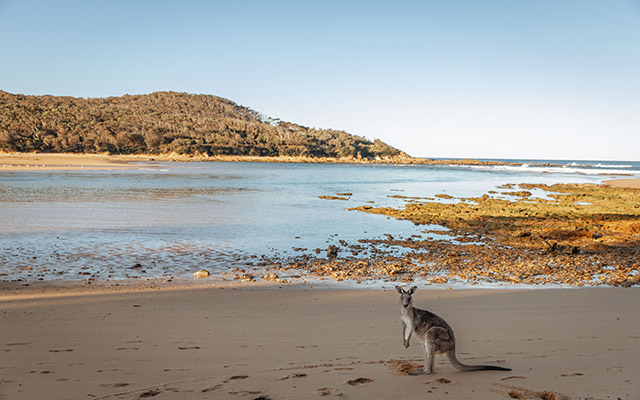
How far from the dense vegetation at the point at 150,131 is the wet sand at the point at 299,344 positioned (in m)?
105

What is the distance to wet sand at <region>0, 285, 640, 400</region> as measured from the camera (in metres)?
→ 4.10

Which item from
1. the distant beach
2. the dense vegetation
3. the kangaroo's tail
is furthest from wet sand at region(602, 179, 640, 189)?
the dense vegetation

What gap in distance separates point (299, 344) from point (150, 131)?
132897mm

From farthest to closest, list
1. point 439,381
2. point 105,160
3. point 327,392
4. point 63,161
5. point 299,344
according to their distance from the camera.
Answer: point 105,160, point 63,161, point 299,344, point 439,381, point 327,392

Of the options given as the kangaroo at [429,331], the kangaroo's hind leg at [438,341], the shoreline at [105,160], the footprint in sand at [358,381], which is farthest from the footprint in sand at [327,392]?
the shoreline at [105,160]

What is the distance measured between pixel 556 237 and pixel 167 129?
443ft

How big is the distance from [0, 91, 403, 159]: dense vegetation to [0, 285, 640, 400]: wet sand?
345 feet

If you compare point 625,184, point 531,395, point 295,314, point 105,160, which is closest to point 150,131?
point 105,160

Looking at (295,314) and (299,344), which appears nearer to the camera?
(299,344)

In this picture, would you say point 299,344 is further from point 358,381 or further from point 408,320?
point 408,320

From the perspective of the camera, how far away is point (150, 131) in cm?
12850

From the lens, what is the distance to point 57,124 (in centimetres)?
11481

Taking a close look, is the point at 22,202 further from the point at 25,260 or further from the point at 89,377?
the point at 89,377

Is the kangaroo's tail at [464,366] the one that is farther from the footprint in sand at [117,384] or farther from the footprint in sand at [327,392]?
the footprint in sand at [117,384]
